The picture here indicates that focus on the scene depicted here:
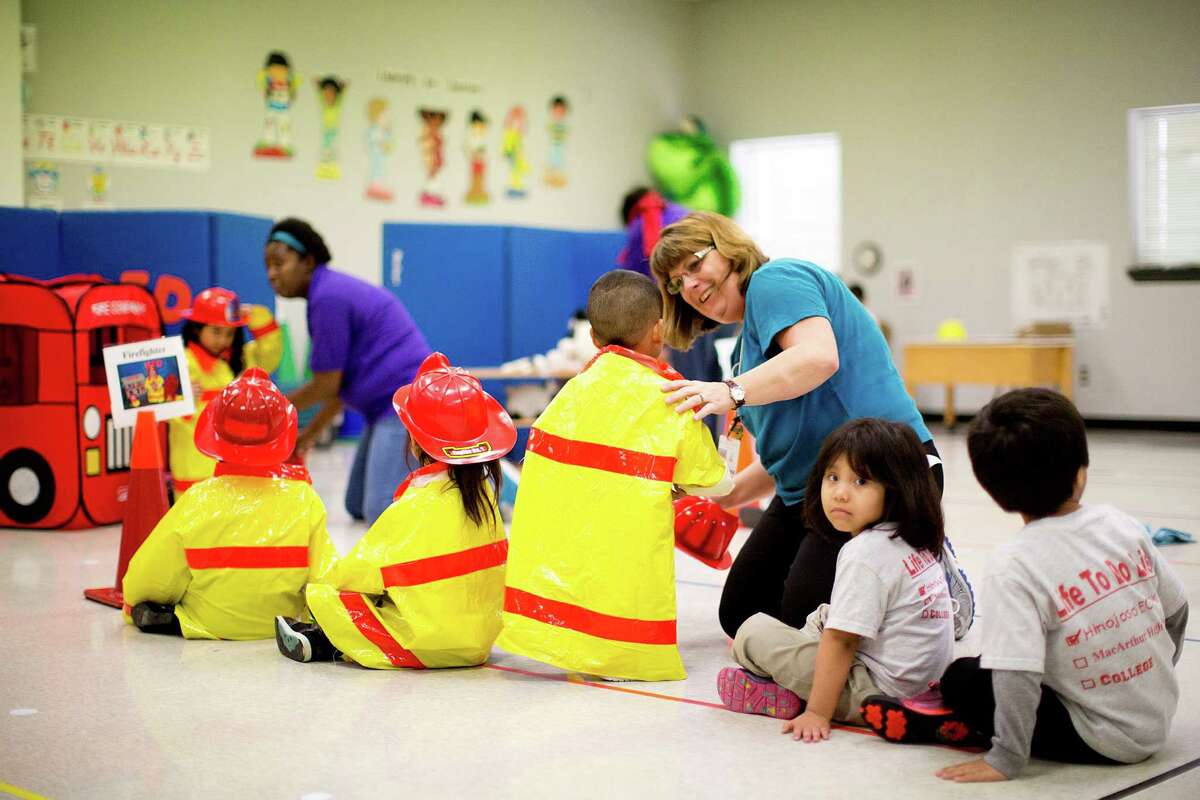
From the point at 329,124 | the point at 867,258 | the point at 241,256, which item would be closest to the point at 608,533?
the point at 241,256

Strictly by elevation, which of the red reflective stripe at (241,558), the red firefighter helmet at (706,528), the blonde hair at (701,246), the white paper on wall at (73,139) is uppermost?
the white paper on wall at (73,139)

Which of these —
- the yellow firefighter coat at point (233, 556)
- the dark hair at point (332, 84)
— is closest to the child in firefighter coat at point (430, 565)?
the yellow firefighter coat at point (233, 556)

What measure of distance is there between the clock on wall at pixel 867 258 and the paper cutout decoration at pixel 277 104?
494cm

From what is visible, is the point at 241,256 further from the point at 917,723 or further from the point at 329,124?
the point at 917,723

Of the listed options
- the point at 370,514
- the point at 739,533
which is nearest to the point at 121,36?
the point at 370,514

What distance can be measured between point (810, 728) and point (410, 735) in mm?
746

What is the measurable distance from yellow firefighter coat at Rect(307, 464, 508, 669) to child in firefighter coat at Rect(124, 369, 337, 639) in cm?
27

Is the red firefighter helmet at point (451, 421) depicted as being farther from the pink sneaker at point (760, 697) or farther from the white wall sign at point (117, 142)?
the white wall sign at point (117, 142)

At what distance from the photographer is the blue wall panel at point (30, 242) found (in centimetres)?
551

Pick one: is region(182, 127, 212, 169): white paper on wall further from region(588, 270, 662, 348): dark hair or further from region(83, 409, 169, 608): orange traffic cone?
region(588, 270, 662, 348): dark hair

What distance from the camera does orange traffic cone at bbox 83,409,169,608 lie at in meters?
3.48

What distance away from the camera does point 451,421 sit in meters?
2.71

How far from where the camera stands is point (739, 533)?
482 centimetres

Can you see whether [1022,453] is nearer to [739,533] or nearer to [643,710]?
[643,710]
